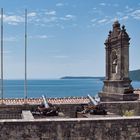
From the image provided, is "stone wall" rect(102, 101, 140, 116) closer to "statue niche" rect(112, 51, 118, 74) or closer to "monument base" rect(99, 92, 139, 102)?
"monument base" rect(99, 92, 139, 102)

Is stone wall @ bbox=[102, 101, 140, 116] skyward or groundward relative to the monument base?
groundward

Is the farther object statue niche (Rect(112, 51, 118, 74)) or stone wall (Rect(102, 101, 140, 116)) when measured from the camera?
statue niche (Rect(112, 51, 118, 74))

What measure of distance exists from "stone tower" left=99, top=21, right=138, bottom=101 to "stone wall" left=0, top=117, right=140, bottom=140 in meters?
8.34

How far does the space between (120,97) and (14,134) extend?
1047cm

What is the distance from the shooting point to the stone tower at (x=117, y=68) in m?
23.2

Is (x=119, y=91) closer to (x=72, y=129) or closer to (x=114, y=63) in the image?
(x=114, y=63)

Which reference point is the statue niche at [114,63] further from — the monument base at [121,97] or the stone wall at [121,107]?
the stone wall at [121,107]

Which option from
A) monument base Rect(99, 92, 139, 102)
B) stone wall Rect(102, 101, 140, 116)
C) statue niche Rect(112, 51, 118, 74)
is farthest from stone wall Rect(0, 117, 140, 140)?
statue niche Rect(112, 51, 118, 74)

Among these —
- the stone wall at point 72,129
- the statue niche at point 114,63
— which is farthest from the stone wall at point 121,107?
the stone wall at point 72,129

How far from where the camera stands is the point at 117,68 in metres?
24.5

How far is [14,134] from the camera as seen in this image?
13539mm

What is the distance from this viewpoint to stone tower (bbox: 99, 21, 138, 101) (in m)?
23.2

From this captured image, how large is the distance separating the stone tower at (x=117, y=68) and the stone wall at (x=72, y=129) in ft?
27.4

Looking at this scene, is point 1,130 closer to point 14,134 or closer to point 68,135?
point 14,134
